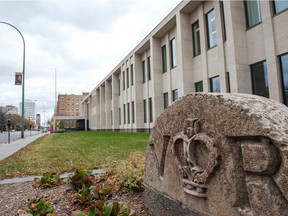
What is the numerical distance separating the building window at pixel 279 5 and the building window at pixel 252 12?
1.10 meters

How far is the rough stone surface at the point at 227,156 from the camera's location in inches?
72.1

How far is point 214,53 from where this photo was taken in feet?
57.3

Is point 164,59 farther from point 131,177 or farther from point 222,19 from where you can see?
point 131,177

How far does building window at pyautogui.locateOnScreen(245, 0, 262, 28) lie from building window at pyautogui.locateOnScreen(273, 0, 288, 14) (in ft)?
3.61

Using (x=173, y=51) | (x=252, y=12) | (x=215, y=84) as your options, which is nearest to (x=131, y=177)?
(x=252, y=12)

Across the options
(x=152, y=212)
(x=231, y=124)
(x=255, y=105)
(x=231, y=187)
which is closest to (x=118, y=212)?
(x=152, y=212)

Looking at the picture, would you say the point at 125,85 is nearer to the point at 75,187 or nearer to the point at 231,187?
the point at 75,187

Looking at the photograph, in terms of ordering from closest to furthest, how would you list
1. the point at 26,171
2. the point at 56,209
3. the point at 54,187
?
the point at 56,209 < the point at 54,187 < the point at 26,171

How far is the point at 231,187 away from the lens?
214cm

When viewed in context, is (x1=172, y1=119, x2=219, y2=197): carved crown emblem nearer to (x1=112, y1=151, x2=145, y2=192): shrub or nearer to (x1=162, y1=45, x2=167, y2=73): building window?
(x1=112, y1=151, x2=145, y2=192): shrub

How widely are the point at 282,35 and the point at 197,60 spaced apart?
7448 millimetres

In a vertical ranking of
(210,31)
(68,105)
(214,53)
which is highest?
(68,105)

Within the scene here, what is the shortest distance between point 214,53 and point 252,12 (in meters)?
3.45

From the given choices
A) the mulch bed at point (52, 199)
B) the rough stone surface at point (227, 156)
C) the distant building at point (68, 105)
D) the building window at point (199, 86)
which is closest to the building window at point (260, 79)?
the building window at point (199, 86)
